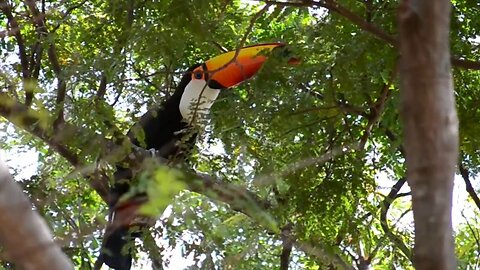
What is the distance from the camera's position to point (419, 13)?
852 millimetres

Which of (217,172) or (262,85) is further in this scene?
(217,172)

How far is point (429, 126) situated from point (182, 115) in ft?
9.41

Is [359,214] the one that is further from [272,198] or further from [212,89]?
[212,89]

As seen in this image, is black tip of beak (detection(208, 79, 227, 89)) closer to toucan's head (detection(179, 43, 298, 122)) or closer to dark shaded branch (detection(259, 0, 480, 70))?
toucan's head (detection(179, 43, 298, 122))

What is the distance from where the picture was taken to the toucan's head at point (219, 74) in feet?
9.81

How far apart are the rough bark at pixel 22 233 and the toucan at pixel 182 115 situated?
159 cm

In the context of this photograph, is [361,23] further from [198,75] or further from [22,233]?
[22,233]

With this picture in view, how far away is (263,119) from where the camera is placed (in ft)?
9.37

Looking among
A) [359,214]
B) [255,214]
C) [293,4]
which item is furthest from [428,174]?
[359,214]

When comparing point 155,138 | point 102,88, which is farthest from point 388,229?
point 102,88

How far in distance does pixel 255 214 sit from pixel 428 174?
47 centimetres

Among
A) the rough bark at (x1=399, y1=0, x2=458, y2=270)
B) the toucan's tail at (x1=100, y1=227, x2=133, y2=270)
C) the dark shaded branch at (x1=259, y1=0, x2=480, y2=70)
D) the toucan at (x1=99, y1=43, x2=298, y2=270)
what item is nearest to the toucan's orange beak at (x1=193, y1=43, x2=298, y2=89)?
the toucan at (x1=99, y1=43, x2=298, y2=270)

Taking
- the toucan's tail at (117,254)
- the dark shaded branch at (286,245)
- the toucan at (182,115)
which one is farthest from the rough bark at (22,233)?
the toucan's tail at (117,254)

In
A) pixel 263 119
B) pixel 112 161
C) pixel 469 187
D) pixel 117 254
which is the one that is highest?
pixel 469 187
